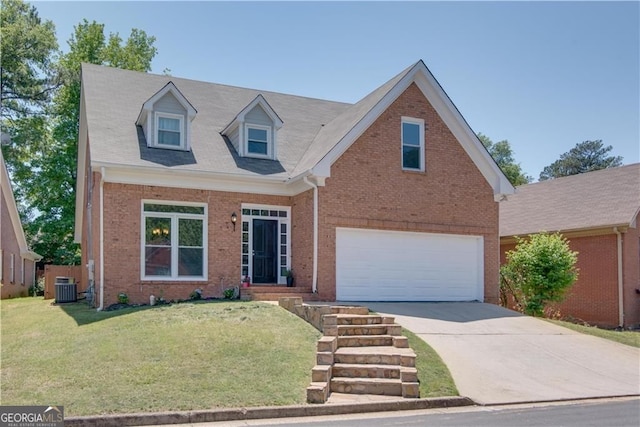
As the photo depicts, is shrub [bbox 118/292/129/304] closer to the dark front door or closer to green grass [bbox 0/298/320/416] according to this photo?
green grass [bbox 0/298/320/416]

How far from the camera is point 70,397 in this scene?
8.50 m

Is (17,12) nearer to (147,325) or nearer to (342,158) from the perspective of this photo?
(342,158)

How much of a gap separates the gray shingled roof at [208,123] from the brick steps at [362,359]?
6.36 metres

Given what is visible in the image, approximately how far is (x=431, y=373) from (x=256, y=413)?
11.4 feet

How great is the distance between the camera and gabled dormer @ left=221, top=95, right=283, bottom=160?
18344mm

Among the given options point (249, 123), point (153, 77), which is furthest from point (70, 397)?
point (153, 77)

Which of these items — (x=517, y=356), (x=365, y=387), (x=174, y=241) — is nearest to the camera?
(x=365, y=387)

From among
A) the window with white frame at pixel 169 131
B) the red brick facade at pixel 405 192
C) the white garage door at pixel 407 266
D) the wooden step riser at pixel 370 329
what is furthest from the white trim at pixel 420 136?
the wooden step riser at pixel 370 329

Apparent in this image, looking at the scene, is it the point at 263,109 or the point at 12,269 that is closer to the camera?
the point at 263,109

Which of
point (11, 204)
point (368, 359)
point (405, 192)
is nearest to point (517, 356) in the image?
point (368, 359)

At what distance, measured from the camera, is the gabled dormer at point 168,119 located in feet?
56.6

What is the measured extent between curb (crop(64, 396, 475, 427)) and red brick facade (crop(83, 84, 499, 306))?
7311mm

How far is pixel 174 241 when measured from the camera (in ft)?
54.3

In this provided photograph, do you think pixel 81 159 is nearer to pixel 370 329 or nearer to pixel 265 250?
pixel 265 250
